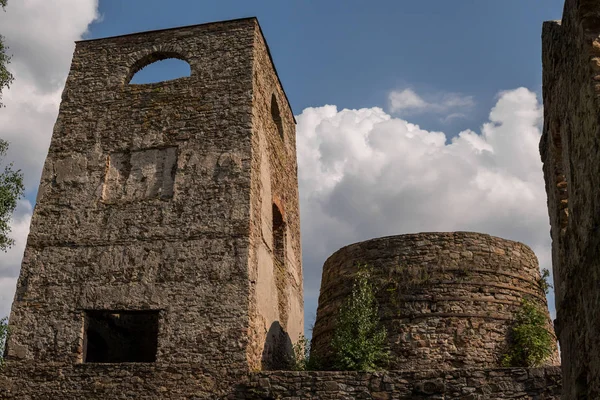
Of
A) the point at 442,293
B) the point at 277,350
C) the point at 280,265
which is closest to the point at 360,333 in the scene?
the point at 442,293

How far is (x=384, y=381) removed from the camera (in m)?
8.34

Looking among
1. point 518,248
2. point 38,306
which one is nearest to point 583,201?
point 518,248

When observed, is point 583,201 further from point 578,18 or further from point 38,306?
point 38,306

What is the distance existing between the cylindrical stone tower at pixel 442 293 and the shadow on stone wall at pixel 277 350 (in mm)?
638

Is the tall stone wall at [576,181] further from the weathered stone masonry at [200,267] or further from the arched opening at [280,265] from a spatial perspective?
the arched opening at [280,265]

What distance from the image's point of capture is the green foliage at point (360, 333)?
893 cm

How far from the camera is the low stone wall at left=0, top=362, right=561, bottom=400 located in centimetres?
809

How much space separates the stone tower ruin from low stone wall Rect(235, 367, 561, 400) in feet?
1.96

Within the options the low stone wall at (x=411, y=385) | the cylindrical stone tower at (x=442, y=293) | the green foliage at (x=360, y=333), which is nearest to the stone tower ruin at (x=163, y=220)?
the low stone wall at (x=411, y=385)

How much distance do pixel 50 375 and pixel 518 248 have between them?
23.6 feet

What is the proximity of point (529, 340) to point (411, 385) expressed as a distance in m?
2.01

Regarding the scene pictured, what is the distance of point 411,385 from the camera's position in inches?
324

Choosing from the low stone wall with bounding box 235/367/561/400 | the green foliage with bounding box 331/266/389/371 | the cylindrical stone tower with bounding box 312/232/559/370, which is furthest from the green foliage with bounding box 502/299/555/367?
the green foliage with bounding box 331/266/389/371

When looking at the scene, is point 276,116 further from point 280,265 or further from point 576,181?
point 576,181
